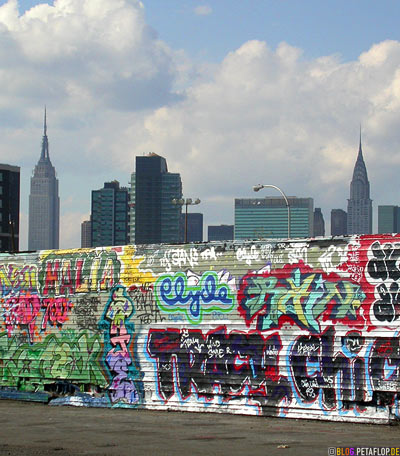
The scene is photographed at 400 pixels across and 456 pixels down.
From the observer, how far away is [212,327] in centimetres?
1853

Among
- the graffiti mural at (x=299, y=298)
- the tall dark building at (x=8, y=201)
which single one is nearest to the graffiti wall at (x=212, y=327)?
the graffiti mural at (x=299, y=298)

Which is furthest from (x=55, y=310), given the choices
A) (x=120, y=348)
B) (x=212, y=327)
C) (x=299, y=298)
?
(x=299, y=298)

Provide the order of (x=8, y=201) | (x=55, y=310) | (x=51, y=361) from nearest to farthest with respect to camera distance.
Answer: (x=51, y=361)
(x=55, y=310)
(x=8, y=201)

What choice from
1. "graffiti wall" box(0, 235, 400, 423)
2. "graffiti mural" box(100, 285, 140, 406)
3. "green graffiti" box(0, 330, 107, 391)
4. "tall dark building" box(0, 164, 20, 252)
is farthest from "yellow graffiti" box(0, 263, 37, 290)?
"tall dark building" box(0, 164, 20, 252)

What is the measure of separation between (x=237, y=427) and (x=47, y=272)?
7440 mm

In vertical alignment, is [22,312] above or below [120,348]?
above

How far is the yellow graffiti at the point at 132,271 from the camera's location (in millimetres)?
19625

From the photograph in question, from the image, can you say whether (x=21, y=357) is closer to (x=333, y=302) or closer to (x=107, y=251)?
(x=107, y=251)

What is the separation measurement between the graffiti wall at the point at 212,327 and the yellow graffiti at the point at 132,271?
0.03 meters

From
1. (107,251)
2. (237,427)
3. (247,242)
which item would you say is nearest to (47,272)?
(107,251)

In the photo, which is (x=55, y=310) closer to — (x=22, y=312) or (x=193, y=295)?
(x=22, y=312)

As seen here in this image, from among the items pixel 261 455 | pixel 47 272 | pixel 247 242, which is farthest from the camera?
pixel 47 272

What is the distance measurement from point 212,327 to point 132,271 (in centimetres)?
260

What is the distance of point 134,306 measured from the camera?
1967 centimetres
